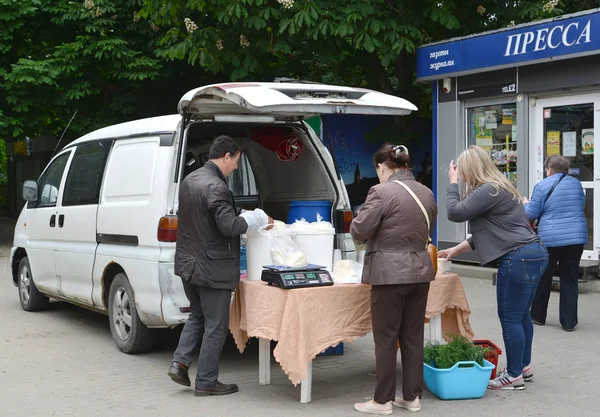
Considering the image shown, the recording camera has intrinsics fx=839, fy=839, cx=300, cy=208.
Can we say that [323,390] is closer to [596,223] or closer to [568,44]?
[596,223]

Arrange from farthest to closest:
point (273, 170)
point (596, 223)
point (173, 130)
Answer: point (596, 223), point (273, 170), point (173, 130)

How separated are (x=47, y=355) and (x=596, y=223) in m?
7.07

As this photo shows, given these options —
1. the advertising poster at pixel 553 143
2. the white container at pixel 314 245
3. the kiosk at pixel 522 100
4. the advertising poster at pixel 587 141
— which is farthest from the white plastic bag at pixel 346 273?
the advertising poster at pixel 553 143

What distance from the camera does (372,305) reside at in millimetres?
5449

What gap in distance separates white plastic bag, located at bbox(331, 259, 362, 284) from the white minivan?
1.09m

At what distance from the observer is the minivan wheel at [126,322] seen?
711 centimetres

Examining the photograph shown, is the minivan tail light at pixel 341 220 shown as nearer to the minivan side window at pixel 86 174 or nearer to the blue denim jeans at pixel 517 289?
the blue denim jeans at pixel 517 289

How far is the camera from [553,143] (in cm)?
1168

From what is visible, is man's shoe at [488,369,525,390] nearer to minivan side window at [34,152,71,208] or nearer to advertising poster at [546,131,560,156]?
minivan side window at [34,152,71,208]

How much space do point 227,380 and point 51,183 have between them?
3.59 meters

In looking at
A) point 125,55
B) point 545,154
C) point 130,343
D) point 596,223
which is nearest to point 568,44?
point 545,154

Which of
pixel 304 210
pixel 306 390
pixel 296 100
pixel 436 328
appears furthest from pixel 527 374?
pixel 296 100

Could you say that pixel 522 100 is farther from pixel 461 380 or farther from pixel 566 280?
pixel 461 380

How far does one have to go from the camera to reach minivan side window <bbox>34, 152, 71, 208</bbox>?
8.73 m
